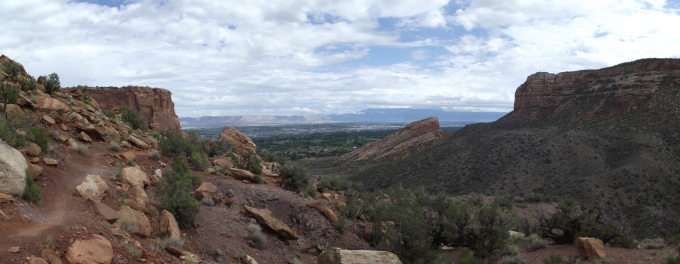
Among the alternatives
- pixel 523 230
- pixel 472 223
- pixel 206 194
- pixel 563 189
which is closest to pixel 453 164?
pixel 563 189

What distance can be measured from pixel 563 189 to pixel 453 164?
45.8ft

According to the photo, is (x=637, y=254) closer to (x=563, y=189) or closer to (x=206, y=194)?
(x=206, y=194)

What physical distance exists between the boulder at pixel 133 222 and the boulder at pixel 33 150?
3420 mm

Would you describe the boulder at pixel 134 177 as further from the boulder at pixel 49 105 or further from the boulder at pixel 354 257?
the boulder at pixel 354 257

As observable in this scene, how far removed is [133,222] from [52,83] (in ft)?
51.8

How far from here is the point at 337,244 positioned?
1506 centimetres

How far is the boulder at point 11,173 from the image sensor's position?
340 inches

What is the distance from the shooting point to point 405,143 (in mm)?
68938

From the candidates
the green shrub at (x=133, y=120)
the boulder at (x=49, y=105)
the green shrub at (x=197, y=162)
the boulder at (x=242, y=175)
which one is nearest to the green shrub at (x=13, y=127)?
the boulder at (x=49, y=105)

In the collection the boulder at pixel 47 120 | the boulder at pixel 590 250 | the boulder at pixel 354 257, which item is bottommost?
the boulder at pixel 590 250

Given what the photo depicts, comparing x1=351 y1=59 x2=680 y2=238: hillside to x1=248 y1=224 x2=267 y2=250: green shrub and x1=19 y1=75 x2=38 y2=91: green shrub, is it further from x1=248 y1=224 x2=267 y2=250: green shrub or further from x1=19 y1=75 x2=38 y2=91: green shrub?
x1=19 y1=75 x2=38 y2=91: green shrub

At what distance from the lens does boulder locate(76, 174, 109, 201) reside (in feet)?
33.2

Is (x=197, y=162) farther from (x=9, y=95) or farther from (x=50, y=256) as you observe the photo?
(x=50, y=256)

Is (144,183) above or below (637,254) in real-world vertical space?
above
